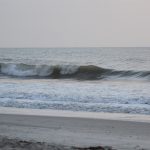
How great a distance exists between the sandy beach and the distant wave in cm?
1524

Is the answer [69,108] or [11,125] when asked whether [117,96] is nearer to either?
[69,108]

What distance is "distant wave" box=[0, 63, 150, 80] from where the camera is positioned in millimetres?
26352

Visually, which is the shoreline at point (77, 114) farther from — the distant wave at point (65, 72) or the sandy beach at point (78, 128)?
the distant wave at point (65, 72)

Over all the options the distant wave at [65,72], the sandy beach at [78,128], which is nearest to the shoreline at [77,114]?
the sandy beach at [78,128]

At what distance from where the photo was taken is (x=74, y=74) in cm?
2906

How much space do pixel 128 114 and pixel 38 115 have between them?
6.80 ft

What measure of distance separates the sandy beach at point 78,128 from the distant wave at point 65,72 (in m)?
15.2

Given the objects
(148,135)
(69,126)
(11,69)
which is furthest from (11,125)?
(11,69)

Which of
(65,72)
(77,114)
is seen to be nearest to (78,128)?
(77,114)

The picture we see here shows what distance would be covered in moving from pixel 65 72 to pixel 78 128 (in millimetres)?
21917

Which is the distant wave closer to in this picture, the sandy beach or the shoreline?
the shoreline

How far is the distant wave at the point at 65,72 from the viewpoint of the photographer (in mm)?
26352

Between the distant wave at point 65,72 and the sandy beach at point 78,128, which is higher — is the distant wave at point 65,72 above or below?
above

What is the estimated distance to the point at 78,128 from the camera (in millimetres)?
8031
